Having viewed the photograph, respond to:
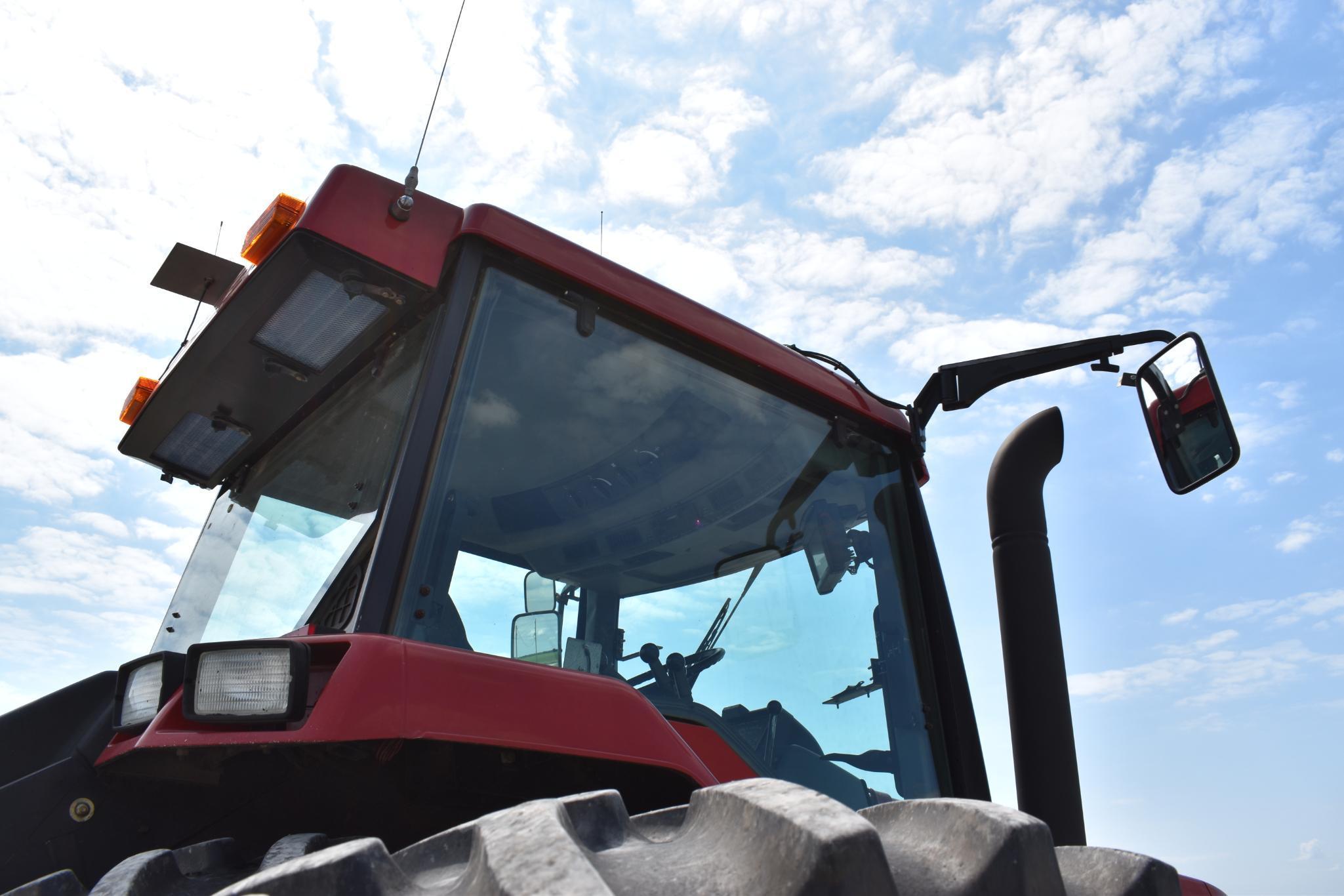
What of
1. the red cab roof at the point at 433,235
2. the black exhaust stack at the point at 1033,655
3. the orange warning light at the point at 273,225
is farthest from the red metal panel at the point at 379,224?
the black exhaust stack at the point at 1033,655

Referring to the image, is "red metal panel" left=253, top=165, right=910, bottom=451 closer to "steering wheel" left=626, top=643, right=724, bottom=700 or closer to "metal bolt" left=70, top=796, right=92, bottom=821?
"steering wheel" left=626, top=643, right=724, bottom=700

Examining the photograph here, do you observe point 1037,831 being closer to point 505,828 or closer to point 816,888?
point 816,888

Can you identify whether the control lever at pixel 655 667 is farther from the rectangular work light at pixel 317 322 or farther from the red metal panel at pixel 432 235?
the rectangular work light at pixel 317 322

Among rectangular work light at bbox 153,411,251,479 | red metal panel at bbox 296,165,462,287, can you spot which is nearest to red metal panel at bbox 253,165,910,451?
red metal panel at bbox 296,165,462,287

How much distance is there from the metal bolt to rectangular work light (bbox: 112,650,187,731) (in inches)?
Answer: 5.1

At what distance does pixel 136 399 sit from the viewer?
8.40ft

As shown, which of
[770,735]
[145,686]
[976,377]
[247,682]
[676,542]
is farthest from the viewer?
[976,377]

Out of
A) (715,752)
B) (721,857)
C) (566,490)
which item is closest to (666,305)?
(566,490)

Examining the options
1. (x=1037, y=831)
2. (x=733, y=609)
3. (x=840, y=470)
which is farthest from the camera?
(x=840, y=470)

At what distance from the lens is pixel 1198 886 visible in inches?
69.9

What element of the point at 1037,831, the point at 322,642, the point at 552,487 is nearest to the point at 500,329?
the point at 552,487

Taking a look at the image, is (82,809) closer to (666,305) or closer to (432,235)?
(432,235)

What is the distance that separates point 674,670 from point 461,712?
2.07 ft

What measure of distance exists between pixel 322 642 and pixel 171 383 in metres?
1.34
